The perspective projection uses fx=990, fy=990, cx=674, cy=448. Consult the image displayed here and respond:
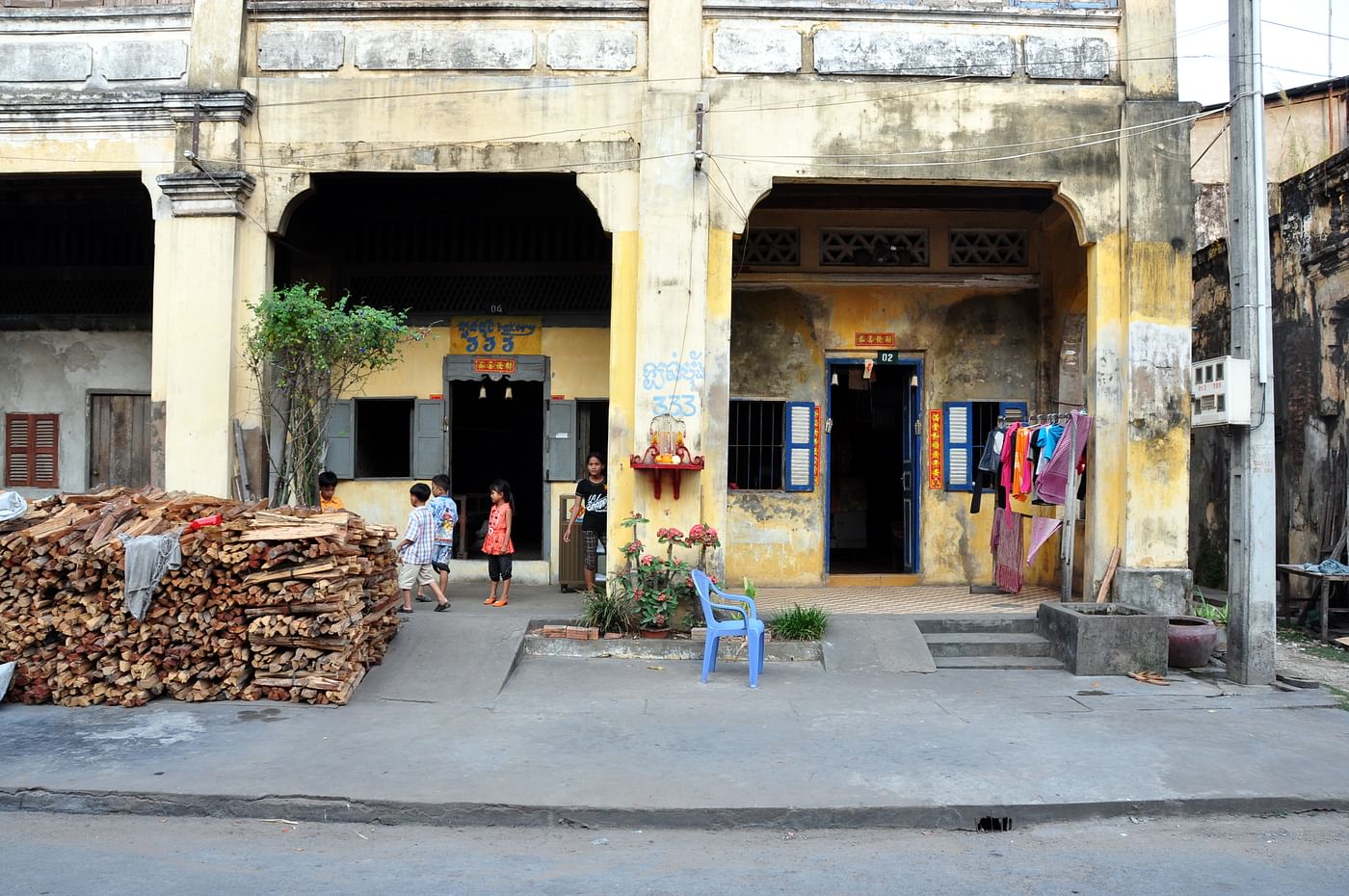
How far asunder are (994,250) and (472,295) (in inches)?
258

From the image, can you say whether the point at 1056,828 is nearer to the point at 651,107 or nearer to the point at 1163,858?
the point at 1163,858

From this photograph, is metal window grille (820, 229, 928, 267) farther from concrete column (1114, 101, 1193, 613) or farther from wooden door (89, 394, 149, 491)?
wooden door (89, 394, 149, 491)

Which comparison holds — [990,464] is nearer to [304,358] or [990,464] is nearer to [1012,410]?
[1012,410]

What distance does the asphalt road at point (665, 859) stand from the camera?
15.0 ft

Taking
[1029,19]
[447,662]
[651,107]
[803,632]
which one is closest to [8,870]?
[447,662]

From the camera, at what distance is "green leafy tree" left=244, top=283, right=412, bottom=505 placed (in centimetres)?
918

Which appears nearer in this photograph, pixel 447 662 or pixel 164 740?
pixel 164 740

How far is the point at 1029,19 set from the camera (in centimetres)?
1010

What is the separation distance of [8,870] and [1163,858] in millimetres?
5638

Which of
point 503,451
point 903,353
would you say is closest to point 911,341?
point 903,353

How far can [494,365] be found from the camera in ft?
40.8

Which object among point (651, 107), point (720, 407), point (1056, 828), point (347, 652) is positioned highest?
point (651, 107)

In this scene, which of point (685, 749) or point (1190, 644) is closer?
point (685, 749)

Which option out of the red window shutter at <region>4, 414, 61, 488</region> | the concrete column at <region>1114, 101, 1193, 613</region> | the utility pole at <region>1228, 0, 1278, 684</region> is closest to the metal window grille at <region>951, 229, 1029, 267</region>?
the concrete column at <region>1114, 101, 1193, 613</region>
